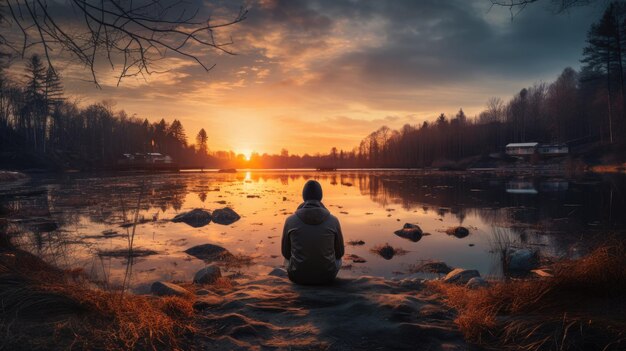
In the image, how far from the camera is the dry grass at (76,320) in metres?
3.14

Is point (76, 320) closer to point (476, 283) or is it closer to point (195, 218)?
point (476, 283)

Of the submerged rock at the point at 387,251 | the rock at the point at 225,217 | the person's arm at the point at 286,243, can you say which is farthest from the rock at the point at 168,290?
the rock at the point at 225,217

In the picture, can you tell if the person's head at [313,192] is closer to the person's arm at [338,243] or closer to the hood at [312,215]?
the hood at [312,215]

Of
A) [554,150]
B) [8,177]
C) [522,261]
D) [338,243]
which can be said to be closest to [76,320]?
[338,243]

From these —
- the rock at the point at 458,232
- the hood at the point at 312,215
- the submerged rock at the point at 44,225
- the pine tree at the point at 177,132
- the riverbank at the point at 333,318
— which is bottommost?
the rock at the point at 458,232

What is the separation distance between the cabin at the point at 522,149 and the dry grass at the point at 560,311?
293ft

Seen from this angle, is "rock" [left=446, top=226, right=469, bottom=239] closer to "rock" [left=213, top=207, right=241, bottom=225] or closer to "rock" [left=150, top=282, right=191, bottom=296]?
"rock" [left=213, top=207, right=241, bottom=225]

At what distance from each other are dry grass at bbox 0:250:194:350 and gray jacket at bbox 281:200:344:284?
6.51 feet

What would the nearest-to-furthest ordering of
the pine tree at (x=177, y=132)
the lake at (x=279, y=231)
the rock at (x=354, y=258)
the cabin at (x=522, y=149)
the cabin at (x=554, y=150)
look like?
the lake at (x=279, y=231) → the rock at (x=354, y=258) → the cabin at (x=554, y=150) → the cabin at (x=522, y=149) → the pine tree at (x=177, y=132)

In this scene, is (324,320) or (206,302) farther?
(206,302)

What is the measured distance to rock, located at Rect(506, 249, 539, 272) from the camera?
9.85 m

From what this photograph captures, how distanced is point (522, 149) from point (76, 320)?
9682cm

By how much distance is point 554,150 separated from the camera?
79312 mm

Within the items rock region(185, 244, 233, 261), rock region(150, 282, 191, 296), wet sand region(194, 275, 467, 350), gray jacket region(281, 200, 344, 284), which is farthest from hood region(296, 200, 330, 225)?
rock region(185, 244, 233, 261)
